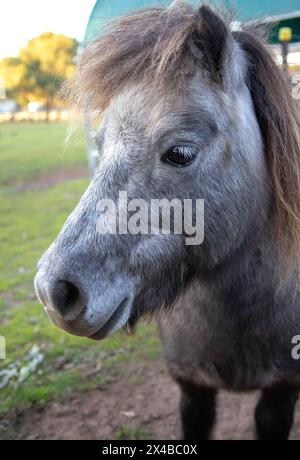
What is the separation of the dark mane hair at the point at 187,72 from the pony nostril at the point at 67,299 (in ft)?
2.69

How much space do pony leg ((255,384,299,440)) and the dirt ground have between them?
53 centimetres

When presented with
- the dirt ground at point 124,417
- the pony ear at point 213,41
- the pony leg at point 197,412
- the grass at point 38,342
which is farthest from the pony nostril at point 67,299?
the dirt ground at point 124,417

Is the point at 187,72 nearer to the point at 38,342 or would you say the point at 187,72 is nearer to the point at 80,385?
the point at 80,385

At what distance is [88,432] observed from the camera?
328 centimetres

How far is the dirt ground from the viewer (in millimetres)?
3268

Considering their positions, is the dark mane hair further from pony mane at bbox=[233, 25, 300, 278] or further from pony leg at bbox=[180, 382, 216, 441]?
pony leg at bbox=[180, 382, 216, 441]

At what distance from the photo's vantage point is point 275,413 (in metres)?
2.63

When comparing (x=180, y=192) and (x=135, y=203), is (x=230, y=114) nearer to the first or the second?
(x=180, y=192)

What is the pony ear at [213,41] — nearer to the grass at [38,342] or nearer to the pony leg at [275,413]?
the grass at [38,342]

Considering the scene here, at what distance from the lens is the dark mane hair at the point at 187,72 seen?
5.35ft

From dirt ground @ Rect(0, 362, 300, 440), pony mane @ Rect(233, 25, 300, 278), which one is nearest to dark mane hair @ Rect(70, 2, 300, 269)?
pony mane @ Rect(233, 25, 300, 278)

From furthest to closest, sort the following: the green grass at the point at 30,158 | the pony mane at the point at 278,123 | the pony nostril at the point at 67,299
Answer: the green grass at the point at 30,158 → the pony mane at the point at 278,123 → the pony nostril at the point at 67,299

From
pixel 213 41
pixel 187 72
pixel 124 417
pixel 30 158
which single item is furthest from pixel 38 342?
pixel 30 158
